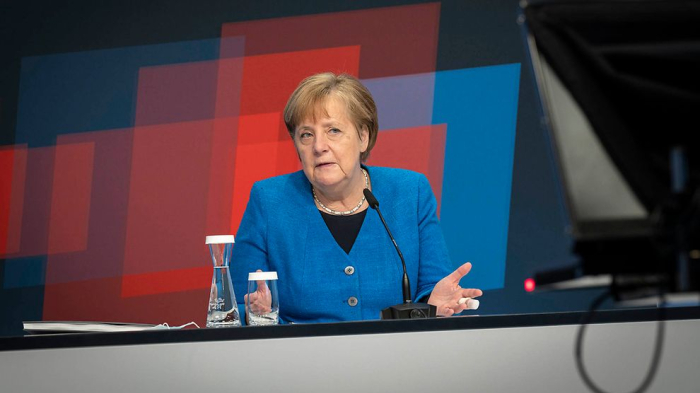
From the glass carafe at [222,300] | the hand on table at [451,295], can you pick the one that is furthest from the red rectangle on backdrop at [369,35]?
the glass carafe at [222,300]

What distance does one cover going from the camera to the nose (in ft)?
7.77

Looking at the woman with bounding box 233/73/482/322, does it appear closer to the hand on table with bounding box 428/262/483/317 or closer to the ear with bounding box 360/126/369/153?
the ear with bounding box 360/126/369/153

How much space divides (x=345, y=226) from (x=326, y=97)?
399 millimetres

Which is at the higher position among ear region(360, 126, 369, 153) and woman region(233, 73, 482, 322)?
ear region(360, 126, 369, 153)

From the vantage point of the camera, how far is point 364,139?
256 cm

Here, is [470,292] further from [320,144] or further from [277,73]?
[277,73]

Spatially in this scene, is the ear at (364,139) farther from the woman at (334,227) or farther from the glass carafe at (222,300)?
the glass carafe at (222,300)

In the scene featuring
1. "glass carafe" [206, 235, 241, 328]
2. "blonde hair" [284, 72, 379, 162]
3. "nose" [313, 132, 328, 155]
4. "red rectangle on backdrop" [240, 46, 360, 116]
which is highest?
"red rectangle on backdrop" [240, 46, 360, 116]

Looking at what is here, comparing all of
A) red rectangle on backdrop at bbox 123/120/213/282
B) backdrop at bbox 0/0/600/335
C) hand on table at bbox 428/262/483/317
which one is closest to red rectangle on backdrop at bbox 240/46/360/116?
backdrop at bbox 0/0/600/335

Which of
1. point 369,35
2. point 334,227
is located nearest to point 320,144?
point 334,227

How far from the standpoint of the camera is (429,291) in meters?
2.36

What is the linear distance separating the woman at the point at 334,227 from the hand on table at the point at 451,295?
0.17m

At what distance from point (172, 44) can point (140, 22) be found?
0.59 ft

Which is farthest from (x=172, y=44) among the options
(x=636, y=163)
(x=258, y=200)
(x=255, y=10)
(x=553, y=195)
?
(x=636, y=163)
